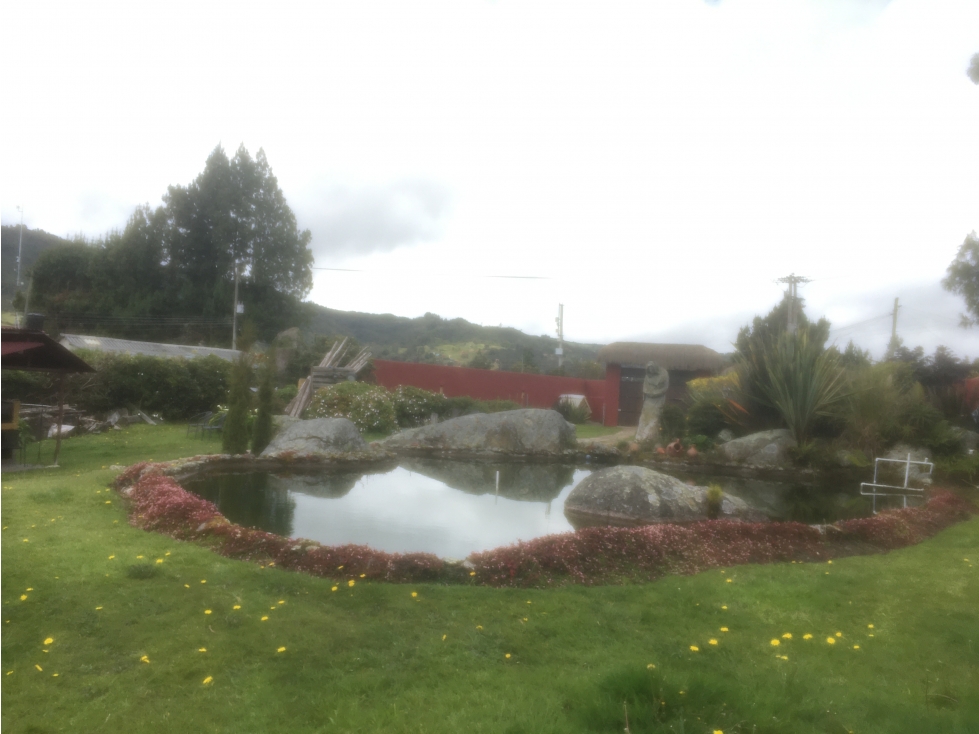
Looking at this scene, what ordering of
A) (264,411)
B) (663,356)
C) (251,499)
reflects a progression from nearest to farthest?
(251,499) → (264,411) → (663,356)

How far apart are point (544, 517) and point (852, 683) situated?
4.89m

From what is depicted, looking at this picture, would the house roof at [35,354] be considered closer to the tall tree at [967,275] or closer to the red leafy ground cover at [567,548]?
the red leafy ground cover at [567,548]

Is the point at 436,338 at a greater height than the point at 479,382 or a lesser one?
greater

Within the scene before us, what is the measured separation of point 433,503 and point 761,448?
8.05 metres

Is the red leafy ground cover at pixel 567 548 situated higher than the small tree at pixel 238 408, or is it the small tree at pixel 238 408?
the small tree at pixel 238 408

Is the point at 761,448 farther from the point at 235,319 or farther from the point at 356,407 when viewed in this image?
the point at 235,319

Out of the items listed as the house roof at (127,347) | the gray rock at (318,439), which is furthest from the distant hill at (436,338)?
the gray rock at (318,439)

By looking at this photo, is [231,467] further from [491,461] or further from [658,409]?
[658,409]

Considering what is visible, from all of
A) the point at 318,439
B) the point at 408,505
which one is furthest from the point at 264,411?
the point at 408,505

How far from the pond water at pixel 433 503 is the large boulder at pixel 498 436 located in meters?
1.25

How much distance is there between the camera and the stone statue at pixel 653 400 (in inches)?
627

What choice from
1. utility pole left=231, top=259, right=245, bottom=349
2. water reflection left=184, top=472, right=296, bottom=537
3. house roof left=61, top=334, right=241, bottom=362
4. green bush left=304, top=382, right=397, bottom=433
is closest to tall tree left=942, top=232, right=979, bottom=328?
water reflection left=184, top=472, right=296, bottom=537

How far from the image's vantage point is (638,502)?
8031 millimetres

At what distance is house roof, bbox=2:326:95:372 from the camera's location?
8.91 meters
